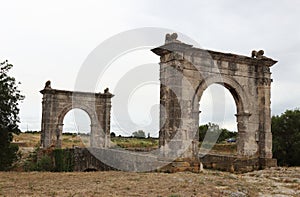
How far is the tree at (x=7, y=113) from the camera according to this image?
1848 centimetres

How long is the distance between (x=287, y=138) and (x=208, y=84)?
13323 millimetres

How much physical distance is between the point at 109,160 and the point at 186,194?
1021 cm

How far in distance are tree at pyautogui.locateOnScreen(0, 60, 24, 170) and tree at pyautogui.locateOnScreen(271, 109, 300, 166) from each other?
53.6ft

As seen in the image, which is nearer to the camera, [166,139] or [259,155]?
[166,139]

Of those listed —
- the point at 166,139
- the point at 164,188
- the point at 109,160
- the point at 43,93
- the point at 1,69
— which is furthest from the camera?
the point at 43,93

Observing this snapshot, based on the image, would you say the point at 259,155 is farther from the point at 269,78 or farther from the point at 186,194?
the point at 186,194

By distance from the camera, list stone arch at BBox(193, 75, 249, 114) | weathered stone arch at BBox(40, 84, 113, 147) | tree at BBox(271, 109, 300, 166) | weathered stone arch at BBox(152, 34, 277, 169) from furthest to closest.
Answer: weathered stone arch at BBox(40, 84, 113, 147) < tree at BBox(271, 109, 300, 166) < stone arch at BBox(193, 75, 249, 114) < weathered stone arch at BBox(152, 34, 277, 169)

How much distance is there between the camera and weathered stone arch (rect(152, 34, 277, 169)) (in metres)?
12.3

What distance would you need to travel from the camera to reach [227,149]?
27.5 metres

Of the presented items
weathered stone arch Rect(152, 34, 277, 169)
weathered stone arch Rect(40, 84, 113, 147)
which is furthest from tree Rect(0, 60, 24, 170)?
weathered stone arch Rect(152, 34, 277, 169)

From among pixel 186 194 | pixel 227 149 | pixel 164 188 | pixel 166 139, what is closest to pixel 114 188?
pixel 164 188

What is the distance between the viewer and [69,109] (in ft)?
80.9

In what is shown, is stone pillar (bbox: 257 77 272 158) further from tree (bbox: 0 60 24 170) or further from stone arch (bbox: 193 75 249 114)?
tree (bbox: 0 60 24 170)

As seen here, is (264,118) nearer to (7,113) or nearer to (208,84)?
(208,84)
